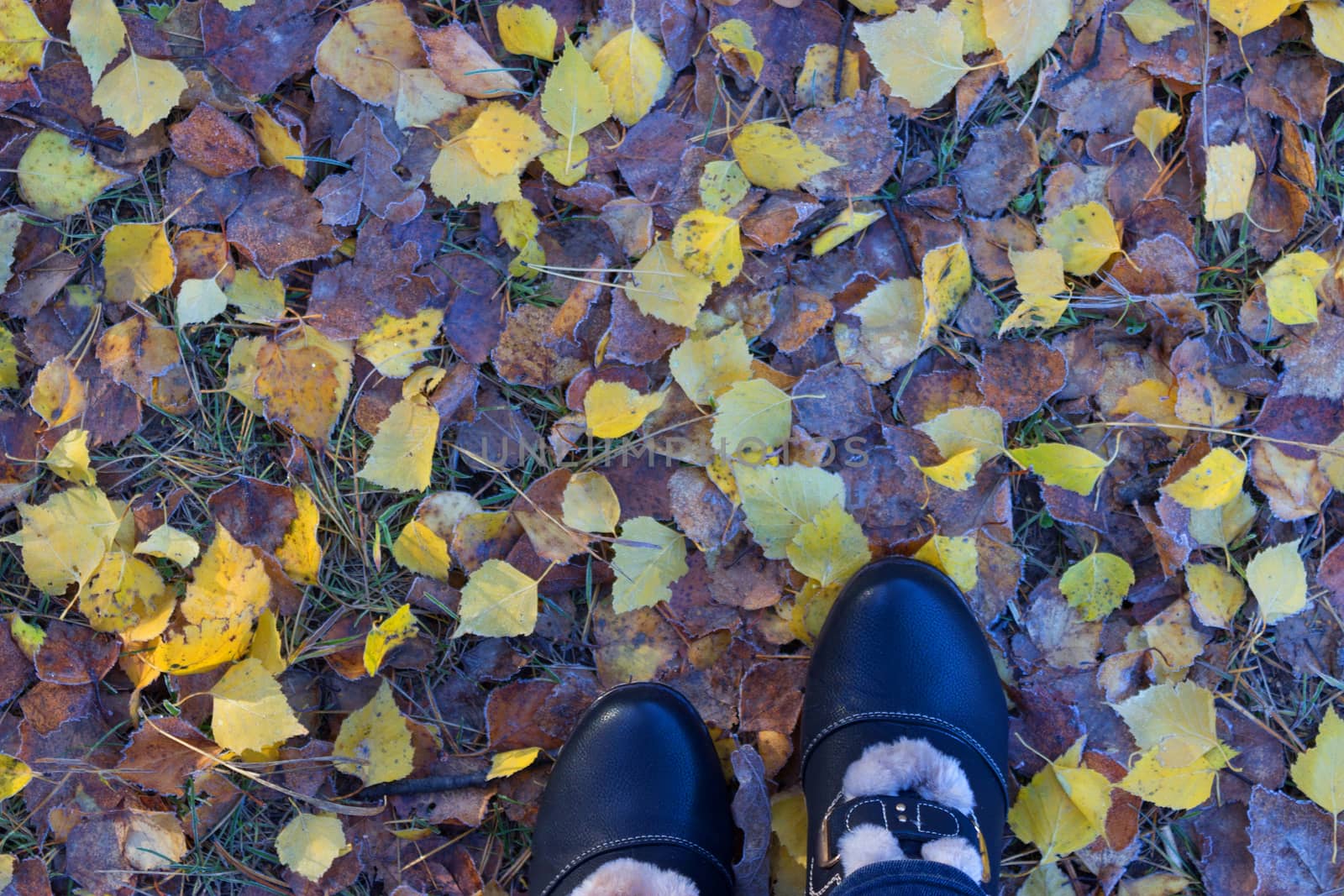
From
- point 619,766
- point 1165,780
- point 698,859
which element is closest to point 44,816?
point 619,766

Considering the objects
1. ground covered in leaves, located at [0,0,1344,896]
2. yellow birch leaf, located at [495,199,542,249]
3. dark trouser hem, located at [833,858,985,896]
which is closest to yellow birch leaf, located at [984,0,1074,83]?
ground covered in leaves, located at [0,0,1344,896]

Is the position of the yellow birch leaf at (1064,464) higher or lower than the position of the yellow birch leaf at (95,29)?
lower

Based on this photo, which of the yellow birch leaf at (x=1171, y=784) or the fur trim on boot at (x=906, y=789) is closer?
the fur trim on boot at (x=906, y=789)

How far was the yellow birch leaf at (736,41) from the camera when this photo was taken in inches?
49.3

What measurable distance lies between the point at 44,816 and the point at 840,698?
1.11 metres

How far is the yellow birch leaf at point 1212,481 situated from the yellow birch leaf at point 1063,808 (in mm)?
360

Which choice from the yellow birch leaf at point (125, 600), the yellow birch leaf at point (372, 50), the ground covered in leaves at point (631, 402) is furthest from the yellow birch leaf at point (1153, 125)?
the yellow birch leaf at point (125, 600)

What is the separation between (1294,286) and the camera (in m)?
1.25

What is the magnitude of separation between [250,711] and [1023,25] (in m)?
1.36

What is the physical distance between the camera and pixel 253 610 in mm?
1257

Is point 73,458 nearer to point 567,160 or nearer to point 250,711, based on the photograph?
point 250,711

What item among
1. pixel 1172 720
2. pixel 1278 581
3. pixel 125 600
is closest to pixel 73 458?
pixel 125 600

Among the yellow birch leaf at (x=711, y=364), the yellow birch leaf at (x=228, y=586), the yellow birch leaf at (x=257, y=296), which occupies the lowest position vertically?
the yellow birch leaf at (x=228, y=586)

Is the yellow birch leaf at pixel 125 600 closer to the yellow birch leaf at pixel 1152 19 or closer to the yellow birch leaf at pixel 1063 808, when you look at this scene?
the yellow birch leaf at pixel 1063 808
